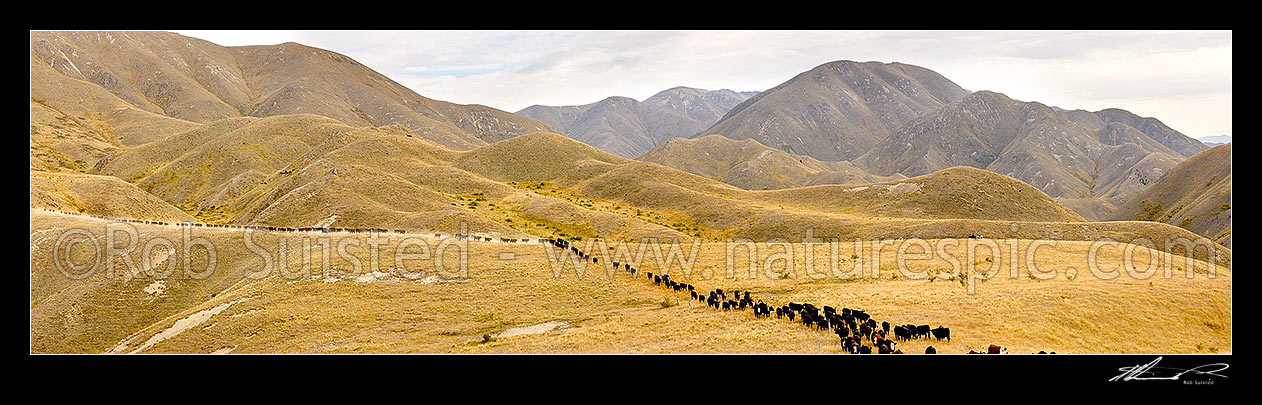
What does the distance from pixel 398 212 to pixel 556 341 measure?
6792 centimetres

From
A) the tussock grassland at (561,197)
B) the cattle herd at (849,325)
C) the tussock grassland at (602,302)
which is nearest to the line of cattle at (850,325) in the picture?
the cattle herd at (849,325)

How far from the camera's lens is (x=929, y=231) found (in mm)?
85625

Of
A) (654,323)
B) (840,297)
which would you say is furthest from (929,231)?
(654,323)

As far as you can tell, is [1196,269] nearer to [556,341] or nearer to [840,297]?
[840,297]

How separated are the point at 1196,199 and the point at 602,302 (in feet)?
627

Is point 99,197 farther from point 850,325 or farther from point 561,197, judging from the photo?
point 850,325

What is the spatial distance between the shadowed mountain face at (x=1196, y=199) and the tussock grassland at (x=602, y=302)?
4730 inches

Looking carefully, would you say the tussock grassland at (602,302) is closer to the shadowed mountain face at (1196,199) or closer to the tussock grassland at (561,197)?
the tussock grassland at (561,197)
